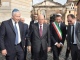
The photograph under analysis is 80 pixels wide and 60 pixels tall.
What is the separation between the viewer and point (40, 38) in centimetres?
815

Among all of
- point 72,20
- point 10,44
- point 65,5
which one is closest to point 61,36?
point 72,20

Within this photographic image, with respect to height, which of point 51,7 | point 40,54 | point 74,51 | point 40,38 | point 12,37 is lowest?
point 51,7

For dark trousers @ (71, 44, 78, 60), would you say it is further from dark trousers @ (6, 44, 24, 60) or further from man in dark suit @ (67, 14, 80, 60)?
dark trousers @ (6, 44, 24, 60)

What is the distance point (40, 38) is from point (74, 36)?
1.06 meters

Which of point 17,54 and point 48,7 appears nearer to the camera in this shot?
point 17,54

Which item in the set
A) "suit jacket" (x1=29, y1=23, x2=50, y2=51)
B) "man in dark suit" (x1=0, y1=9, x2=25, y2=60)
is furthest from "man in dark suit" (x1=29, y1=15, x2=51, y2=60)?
"man in dark suit" (x1=0, y1=9, x2=25, y2=60)

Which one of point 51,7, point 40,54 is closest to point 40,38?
point 40,54

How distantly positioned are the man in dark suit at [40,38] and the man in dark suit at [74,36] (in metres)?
0.70

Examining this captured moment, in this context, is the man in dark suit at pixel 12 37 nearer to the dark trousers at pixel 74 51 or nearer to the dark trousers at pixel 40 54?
the dark trousers at pixel 40 54

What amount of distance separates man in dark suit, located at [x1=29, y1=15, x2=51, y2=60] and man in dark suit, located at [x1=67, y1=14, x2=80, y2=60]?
702mm

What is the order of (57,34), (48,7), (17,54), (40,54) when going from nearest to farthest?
(17,54)
(40,54)
(57,34)
(48,7)

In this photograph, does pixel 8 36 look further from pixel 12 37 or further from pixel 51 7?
pixel 51 7

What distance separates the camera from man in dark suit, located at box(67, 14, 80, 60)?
25.1ft

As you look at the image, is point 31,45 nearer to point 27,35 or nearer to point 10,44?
point 27,35
